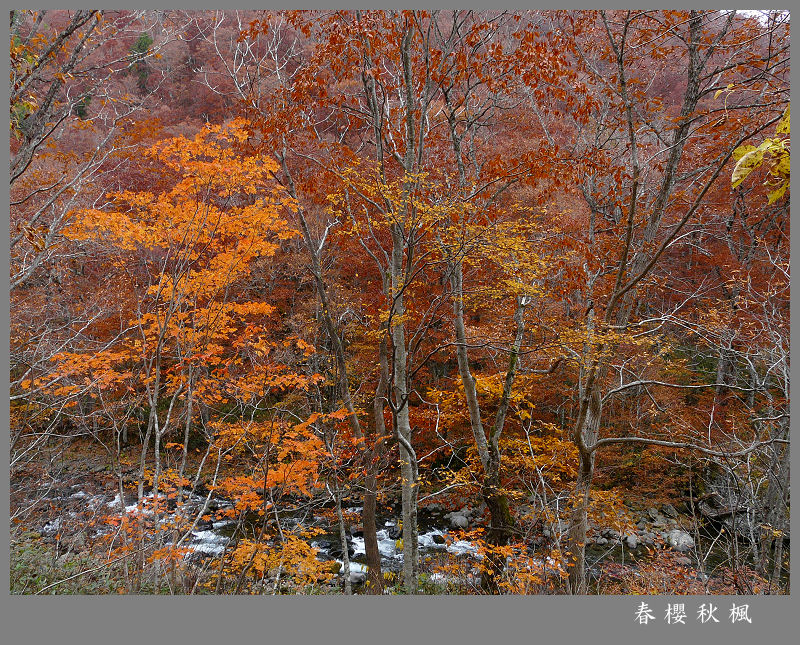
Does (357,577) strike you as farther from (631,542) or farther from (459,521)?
(631,542)

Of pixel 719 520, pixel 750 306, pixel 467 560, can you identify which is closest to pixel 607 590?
pixel 467 560

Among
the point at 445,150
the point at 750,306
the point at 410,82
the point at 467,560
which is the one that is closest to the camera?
the point at 410,82

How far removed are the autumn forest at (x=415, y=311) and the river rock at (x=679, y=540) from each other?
0.09 metres

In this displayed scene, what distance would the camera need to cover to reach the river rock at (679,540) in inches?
391

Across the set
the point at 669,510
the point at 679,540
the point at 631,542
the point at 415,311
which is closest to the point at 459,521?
the point at 631,542

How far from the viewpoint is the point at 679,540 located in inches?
401

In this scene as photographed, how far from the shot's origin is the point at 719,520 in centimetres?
1087

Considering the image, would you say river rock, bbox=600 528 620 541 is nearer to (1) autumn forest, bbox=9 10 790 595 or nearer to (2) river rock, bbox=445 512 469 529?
(1) autumn forest, bbox=9 10 790 595

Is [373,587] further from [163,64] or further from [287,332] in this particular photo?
[163,64]

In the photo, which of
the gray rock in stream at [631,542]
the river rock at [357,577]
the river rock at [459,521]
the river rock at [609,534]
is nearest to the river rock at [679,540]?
the gray rock in stream at [631,542]

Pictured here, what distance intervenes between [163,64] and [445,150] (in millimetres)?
20239

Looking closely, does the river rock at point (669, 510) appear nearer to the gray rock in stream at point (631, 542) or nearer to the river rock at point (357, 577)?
the gray rock in stream at point (631, 542)

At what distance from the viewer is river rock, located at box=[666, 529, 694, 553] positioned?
993cm

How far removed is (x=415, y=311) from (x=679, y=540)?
25.9 feet
